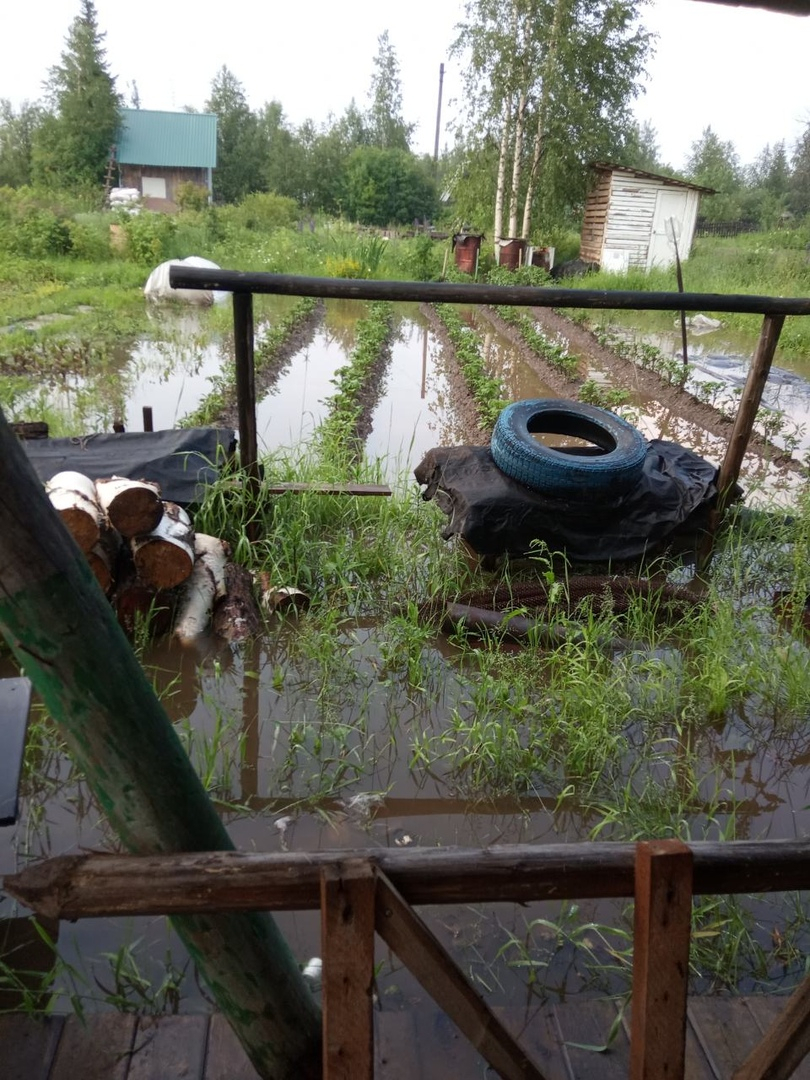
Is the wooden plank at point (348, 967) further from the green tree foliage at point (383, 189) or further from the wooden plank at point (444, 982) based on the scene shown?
the green tree foliage at point (383, 189)

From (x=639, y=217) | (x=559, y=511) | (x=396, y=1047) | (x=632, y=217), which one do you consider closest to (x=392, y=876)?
(x=396, y=1047)

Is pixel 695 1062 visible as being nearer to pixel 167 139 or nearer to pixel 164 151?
pixel 164 151

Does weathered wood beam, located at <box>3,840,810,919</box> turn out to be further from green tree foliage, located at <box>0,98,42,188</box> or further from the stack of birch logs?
green tree foliage, located at <box>0,98,42,188</box>

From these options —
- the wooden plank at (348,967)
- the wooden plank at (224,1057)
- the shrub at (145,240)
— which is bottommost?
the wooden plank at (224,1057)

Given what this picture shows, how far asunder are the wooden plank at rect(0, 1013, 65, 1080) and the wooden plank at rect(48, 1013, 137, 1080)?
0.07 feet

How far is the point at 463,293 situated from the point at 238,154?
4721cm

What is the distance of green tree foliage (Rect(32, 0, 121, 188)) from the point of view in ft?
115

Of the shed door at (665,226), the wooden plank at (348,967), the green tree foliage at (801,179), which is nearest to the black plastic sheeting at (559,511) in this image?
the wooden plank at (348,967)

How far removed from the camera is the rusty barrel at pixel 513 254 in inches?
839

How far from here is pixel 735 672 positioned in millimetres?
3547

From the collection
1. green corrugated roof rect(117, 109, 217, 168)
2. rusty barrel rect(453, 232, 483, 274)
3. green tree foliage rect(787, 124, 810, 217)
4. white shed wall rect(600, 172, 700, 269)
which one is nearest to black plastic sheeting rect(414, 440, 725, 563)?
rusty barrel rect(453, 232, 483, 274)

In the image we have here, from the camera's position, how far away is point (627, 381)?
35.4ft

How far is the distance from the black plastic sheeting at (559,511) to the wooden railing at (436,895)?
301 cm

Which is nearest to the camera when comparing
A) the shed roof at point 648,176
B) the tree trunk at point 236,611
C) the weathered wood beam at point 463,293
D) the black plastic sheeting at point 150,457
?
the tree trunk at point 236,611
